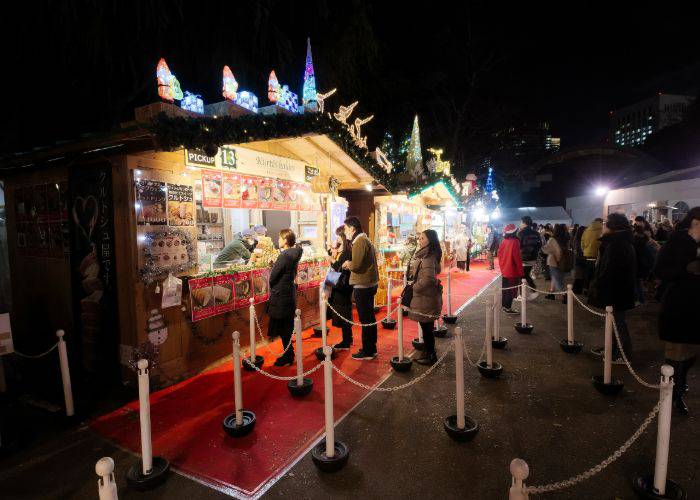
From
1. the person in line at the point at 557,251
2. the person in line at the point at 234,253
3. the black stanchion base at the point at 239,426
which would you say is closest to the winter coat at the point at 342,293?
the person in line at the point at 234,253

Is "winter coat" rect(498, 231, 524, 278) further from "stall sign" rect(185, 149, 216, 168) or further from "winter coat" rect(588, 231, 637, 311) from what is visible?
"stall sign" rect(185, 149, 216, 168)

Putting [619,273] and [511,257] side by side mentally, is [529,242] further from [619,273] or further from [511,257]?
[619,273]

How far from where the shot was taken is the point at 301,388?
16.3 feet

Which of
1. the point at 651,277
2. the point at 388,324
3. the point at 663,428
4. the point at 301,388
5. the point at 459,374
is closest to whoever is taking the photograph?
the point at 663,428

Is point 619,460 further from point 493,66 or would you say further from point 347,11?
point 493,66

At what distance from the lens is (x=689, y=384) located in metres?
5.12

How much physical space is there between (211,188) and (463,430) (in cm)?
519

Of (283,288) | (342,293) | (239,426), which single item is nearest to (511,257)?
(342,293)

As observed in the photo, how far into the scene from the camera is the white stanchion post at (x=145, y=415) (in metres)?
3.06

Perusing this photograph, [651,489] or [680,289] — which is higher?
[680,289]

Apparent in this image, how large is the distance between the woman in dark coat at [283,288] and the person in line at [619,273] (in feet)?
15.6

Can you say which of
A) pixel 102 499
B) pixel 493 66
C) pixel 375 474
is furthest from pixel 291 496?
pixel 493 66

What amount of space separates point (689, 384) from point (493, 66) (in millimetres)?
23931

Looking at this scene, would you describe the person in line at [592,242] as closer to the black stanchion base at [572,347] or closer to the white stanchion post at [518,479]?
the black stanchion base at [572,347]
